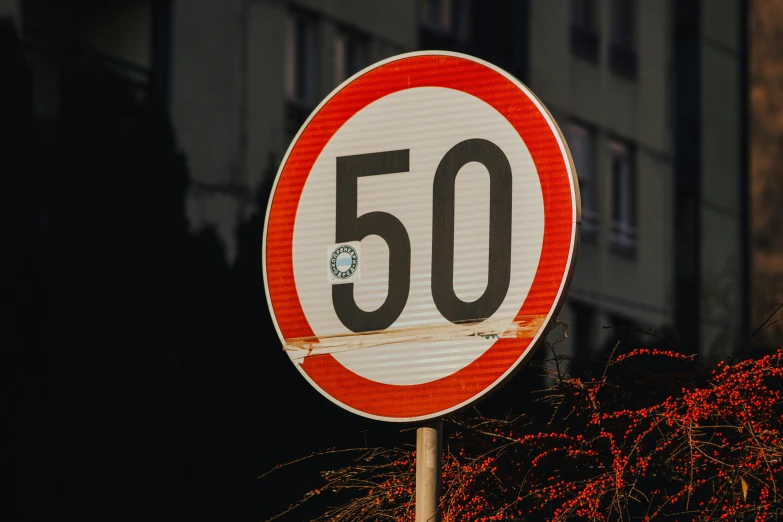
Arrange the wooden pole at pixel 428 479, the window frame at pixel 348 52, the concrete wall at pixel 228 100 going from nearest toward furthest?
1. the wooden pole at pixel 428 479
2. the concrete wall at pixel 228 100
3. the window frame at pixel 348 52

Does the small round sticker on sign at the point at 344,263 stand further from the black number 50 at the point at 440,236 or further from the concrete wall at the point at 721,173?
the concrete wall at the point at 721,173

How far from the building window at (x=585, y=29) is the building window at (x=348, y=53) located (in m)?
5.87

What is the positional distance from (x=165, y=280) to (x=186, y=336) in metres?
0.60

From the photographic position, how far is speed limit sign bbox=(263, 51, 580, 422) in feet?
8.87

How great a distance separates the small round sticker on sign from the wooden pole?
0.34m

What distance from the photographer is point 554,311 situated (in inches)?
105

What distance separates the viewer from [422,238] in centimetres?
279

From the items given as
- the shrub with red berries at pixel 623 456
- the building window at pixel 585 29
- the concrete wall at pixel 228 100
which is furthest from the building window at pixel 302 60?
the shrub with red berries at pixel 623 456

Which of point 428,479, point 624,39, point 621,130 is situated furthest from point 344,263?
point 624,39

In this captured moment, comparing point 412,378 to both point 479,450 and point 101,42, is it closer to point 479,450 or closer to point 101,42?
point 479,450

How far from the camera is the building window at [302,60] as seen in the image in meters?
18.4

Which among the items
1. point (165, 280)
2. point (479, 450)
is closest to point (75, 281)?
point (165, 280)

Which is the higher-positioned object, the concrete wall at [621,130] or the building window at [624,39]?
the building window at [624,39]

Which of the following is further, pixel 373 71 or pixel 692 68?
pixel 692 68
